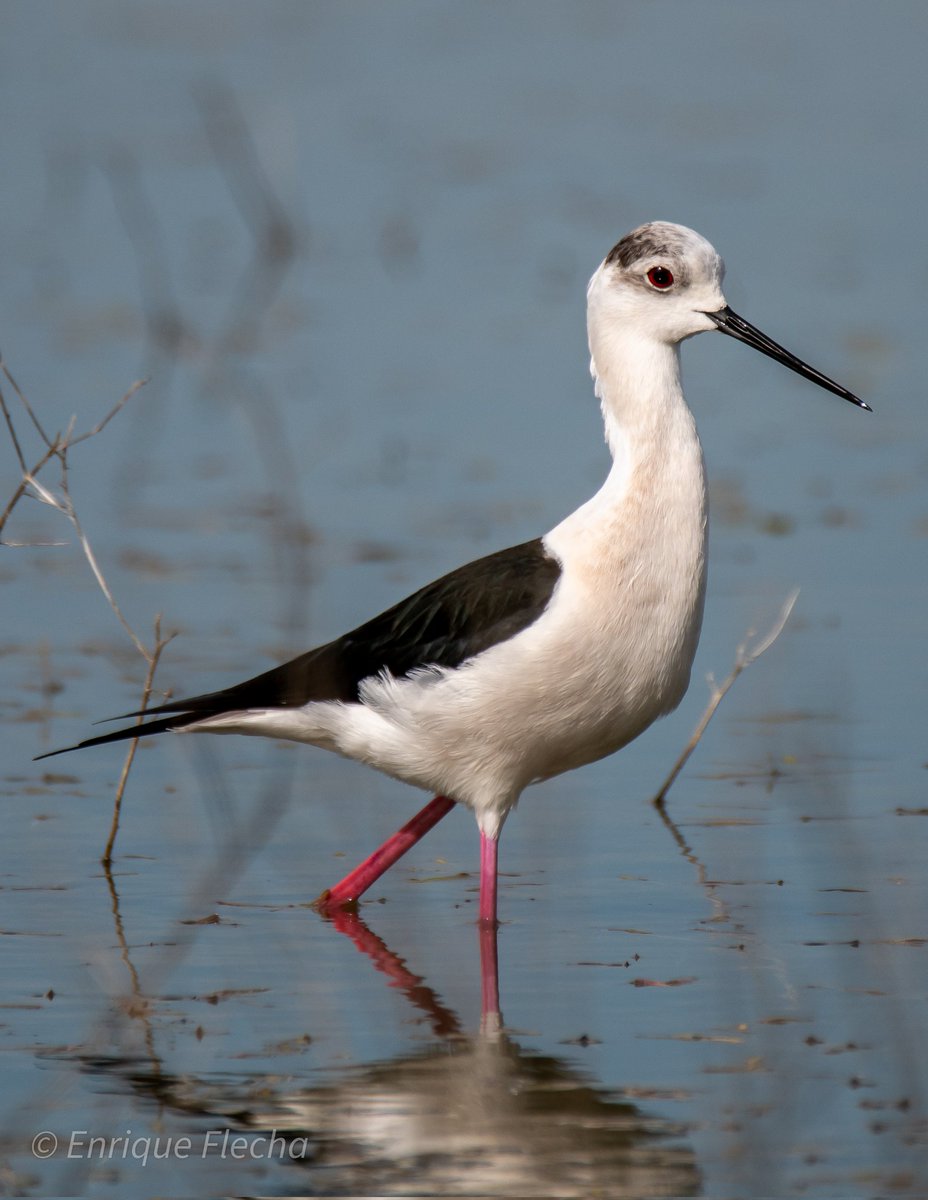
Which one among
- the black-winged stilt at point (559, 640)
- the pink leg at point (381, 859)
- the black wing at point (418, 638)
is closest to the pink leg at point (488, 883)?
the black-winged stilt at point (559, 640)

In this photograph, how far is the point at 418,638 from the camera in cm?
617

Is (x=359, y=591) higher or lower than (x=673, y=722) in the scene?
higher

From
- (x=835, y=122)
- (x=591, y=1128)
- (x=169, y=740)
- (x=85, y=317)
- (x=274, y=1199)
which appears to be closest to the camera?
(x=274, y=1199)

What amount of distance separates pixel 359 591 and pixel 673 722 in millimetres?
1453

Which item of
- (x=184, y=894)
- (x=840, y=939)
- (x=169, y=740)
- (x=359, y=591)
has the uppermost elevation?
(x=359, y=591)

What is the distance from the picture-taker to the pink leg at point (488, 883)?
5980 mm

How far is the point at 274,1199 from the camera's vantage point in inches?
170

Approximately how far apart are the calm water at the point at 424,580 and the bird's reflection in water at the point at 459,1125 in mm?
13

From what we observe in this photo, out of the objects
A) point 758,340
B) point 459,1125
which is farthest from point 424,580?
point 459,1125

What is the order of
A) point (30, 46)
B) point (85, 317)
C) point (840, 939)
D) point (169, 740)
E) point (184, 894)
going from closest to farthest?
point (840, 939) < point (184, 894) < point (169, 740) < point (85, 317) < point (30, 46)

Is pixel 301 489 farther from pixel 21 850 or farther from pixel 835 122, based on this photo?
pixel 835 122

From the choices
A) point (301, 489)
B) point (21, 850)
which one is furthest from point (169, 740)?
point (301, 489)

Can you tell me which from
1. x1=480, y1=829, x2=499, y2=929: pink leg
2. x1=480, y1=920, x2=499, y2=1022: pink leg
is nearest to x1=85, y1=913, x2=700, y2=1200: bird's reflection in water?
x1=480, y1=920, x2=499, y2=1022: pink leg

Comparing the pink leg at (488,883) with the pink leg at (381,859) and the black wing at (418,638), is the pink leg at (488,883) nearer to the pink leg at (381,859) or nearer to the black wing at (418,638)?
the pink leg at (381,859)
